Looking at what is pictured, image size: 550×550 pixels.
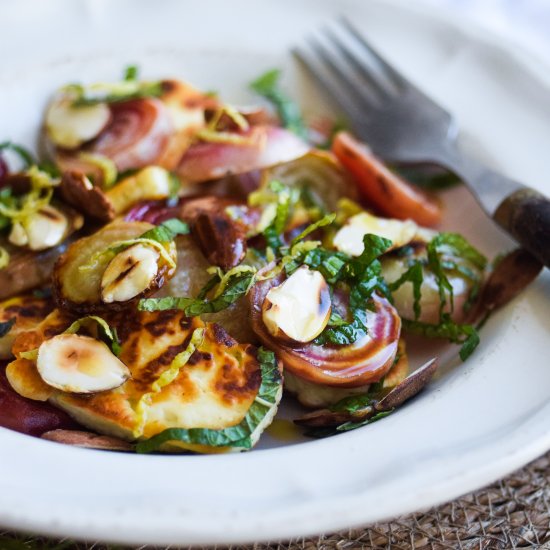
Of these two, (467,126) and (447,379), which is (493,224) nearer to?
(467,126)

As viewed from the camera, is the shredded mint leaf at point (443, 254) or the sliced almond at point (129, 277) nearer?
the sliced almond at point (129, 277)

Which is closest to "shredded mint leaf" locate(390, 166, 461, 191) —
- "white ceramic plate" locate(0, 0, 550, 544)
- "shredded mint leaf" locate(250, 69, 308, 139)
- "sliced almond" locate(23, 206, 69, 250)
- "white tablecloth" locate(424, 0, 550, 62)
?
"white ceramic plate" locate(0, 0, 550, 544)

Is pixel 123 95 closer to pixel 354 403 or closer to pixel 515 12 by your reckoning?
pixel 354 403

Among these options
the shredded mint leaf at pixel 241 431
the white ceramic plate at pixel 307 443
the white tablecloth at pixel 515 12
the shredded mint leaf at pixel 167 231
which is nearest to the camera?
the white ceramic plate at pixel 307 443

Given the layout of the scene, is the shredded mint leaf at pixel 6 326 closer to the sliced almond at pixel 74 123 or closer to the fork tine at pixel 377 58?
the sliced almond at pixel 74 123

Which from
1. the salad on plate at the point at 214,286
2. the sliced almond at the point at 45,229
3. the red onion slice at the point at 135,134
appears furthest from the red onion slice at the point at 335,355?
the red onion slice at the point at 135,134

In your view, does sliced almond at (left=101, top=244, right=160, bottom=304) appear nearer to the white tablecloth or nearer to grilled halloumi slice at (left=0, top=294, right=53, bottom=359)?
grilled halloumi slice at (left=0, top=294, right=53, bottom=359)

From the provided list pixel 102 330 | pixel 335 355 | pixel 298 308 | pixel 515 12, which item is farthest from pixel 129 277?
pixel 515 12
